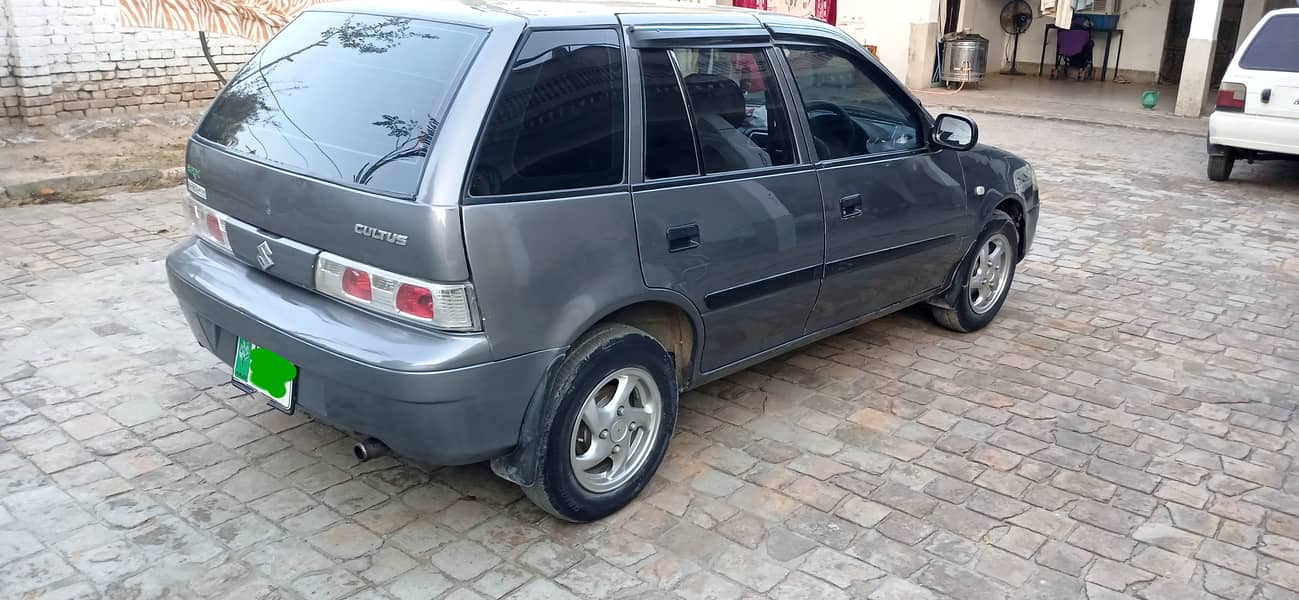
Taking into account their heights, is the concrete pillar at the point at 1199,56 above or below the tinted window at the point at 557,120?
below

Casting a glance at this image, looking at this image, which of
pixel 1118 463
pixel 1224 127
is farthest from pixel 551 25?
pixel 1224 127

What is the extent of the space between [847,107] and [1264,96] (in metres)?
6.50

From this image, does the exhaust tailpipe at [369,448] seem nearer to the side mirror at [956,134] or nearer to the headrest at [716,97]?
the headrest at [716,97]

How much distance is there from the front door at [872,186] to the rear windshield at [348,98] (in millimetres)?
1624

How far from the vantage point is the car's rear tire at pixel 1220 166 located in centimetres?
962

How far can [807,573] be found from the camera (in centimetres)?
331

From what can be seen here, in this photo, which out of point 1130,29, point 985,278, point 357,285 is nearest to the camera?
point 357,285

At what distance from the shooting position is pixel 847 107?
14.8ft

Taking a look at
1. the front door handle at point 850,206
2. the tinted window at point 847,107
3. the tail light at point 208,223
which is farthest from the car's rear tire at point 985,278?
the tail light at point 208,223

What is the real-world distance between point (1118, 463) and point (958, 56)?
544 inches

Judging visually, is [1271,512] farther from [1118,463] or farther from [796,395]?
[796,395]

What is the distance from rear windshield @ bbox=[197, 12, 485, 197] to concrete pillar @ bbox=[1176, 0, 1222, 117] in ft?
43.3

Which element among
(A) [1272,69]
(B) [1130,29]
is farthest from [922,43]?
(A) [1272,69]

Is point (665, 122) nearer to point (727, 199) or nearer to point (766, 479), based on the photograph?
point (727, 199)
